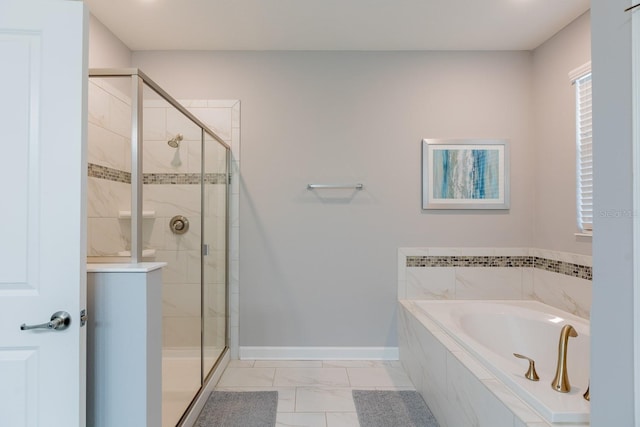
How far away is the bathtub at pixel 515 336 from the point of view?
1464 mm

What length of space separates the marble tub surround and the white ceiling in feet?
6.81

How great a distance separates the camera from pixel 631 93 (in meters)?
0.79

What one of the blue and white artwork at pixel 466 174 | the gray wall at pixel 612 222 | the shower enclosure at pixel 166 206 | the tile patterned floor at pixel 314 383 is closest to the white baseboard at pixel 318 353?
the tile patterned floor at pixel 314 383

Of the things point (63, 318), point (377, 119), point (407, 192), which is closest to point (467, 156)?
point (407, 192)

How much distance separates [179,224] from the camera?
194 cm

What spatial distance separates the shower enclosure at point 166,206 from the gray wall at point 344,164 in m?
0.44

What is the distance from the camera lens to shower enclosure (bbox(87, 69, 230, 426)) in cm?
145

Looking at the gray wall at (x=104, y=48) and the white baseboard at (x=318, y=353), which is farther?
the white baseboard at (x=318, y=353)

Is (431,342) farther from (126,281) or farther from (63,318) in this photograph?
(63,318)

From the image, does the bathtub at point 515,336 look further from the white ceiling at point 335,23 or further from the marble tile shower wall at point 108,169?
the white ceiling at point 335,23

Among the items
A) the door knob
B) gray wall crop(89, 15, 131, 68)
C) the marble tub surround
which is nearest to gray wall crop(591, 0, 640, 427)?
the marble tub surround

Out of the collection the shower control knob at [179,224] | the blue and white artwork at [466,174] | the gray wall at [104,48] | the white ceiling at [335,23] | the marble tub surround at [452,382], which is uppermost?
the white ceiling at [335,23]

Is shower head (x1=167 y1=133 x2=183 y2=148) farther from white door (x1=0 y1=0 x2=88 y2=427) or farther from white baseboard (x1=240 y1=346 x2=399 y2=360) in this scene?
white baseboard (x1=240 y1=346 x2=399 y2=360)

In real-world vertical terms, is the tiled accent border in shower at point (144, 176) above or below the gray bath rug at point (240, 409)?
above
